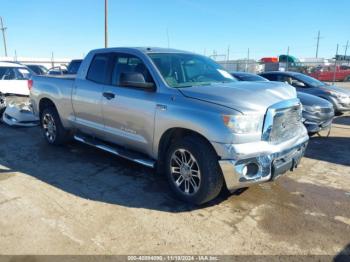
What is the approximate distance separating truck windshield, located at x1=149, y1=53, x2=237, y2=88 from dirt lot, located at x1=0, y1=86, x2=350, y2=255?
1.53 metres

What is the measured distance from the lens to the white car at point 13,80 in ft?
33.7

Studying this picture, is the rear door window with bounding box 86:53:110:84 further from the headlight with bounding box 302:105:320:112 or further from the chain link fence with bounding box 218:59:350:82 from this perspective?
the chain link fence with bounding box 218:59:350:82

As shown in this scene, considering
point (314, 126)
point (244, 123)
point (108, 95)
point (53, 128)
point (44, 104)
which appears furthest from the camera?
point (314, 126)

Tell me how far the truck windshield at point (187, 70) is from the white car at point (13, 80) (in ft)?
24.5

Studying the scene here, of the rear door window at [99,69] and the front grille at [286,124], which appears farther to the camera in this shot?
the rear door window at [99,69]

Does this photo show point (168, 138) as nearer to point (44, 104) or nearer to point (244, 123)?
point (244, 123)

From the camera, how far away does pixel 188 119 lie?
356 centimetres

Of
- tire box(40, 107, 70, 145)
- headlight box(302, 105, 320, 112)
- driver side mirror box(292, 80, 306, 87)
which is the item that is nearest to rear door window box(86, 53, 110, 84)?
tire box(40, 107, 70, 145)

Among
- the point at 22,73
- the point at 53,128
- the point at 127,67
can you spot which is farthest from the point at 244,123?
the point at 22,73

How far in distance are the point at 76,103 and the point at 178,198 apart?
8.65 ft

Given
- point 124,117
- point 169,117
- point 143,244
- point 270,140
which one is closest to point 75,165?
point 124,117

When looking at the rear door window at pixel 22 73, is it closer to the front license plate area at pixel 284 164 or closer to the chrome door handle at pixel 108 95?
the chrome door handle at pixel 108 95

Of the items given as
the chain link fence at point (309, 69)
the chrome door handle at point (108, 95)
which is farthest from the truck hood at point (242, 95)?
the chain link fence at point (309, 69)

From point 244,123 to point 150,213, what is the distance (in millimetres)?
1514
